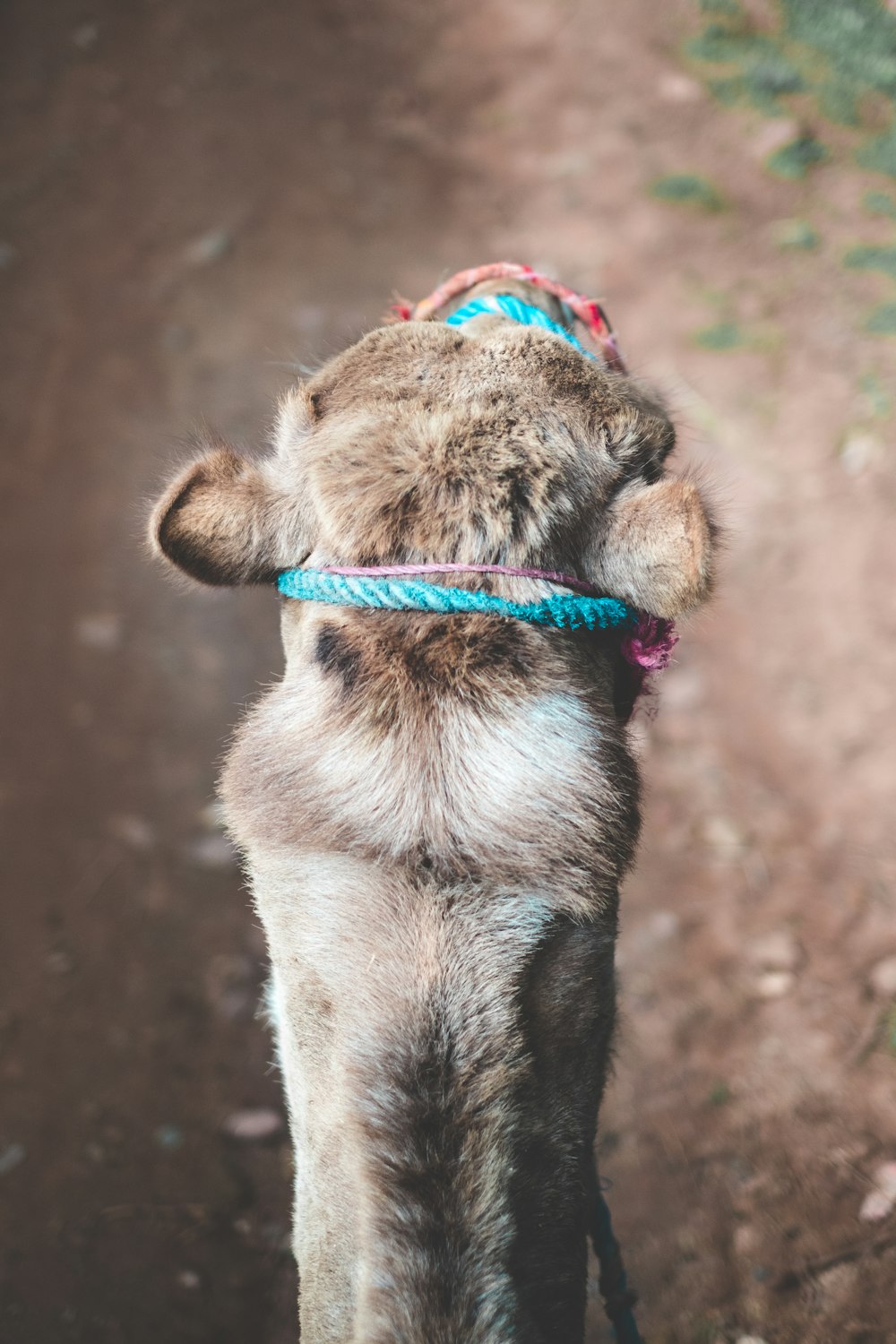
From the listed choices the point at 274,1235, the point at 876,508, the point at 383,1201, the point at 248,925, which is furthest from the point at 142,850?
the point at 876,508

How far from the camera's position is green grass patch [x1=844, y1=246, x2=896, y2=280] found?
16.1ft

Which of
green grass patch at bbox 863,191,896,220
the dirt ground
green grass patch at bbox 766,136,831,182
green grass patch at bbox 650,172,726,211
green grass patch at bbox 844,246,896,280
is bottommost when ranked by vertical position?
the dirt ground

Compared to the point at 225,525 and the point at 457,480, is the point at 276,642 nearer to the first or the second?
the point at 225,525

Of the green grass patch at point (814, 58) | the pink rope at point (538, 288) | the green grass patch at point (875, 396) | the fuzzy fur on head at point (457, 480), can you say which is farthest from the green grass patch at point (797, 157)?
the fuzzy fur on head at point (457, 480)

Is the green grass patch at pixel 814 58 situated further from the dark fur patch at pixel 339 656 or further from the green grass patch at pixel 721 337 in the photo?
the dark fur patch at pixel 339 656

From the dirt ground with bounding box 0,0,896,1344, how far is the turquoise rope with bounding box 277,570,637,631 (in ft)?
1.54

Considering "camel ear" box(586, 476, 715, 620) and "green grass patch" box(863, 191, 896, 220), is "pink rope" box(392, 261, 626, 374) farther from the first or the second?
"green grass patch" box(863, 191, 896, 220)

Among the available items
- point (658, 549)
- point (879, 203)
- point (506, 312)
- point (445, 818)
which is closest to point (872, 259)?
point (879, 203)

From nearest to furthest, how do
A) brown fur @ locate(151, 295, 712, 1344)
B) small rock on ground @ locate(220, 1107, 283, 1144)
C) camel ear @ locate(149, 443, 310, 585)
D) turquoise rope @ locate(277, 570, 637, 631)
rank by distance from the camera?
brown fur @ locate(151, 295, 712, 1344) → turquoise rope @ locate(277, 570, 637, 631) → camel ear @ locate(149, 443, 310, 585) → small rock on ground @ locate(220, 1107, 283, 1144)

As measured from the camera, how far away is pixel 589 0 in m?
6.16

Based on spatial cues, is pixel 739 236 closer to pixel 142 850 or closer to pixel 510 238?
pixel 510 238

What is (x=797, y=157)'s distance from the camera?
5.30 metres

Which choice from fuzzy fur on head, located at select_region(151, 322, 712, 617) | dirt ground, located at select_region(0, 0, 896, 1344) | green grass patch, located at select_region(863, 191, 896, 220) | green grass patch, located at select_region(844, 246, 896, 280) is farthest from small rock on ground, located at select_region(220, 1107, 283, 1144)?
green grass patch, located at select_region(863, 191, 896, 220)

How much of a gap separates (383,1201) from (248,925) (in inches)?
101
